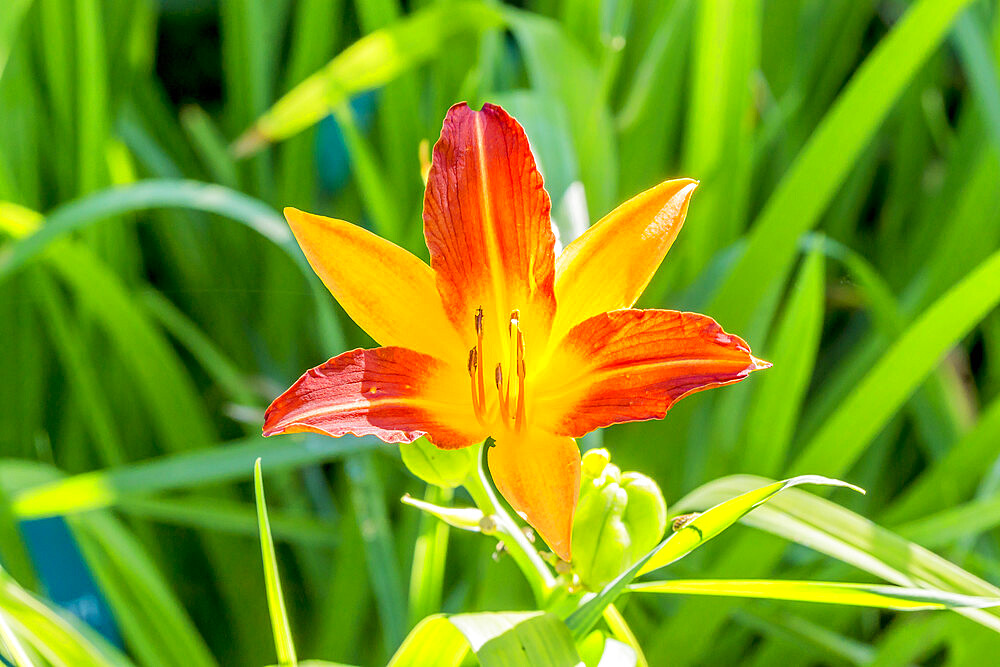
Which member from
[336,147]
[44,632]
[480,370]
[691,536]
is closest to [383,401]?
Result: [480,370]

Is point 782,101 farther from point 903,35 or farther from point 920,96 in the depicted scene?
point 903,35

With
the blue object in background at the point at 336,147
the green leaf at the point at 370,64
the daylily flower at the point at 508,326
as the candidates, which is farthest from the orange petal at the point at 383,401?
the blue object in background at the point at 336,147

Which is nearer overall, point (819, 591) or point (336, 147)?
point (819, 591)

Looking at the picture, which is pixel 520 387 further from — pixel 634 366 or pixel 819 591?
pixel 819 591

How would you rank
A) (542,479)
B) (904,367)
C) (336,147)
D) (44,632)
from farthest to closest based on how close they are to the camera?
(336,147), (904,367), (44,632), (542,479)

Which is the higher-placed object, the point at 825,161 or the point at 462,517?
the point at 825,161

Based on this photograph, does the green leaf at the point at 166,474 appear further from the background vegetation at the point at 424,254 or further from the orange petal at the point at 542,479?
the orange petal at the point at 542,479

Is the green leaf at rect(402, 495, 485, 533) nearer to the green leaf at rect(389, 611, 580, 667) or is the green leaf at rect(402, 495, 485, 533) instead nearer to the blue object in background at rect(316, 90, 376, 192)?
the green leaf at rect(389, 611, 580, 667)

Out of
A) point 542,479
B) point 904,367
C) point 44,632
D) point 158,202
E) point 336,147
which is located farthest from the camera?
point 336,147
